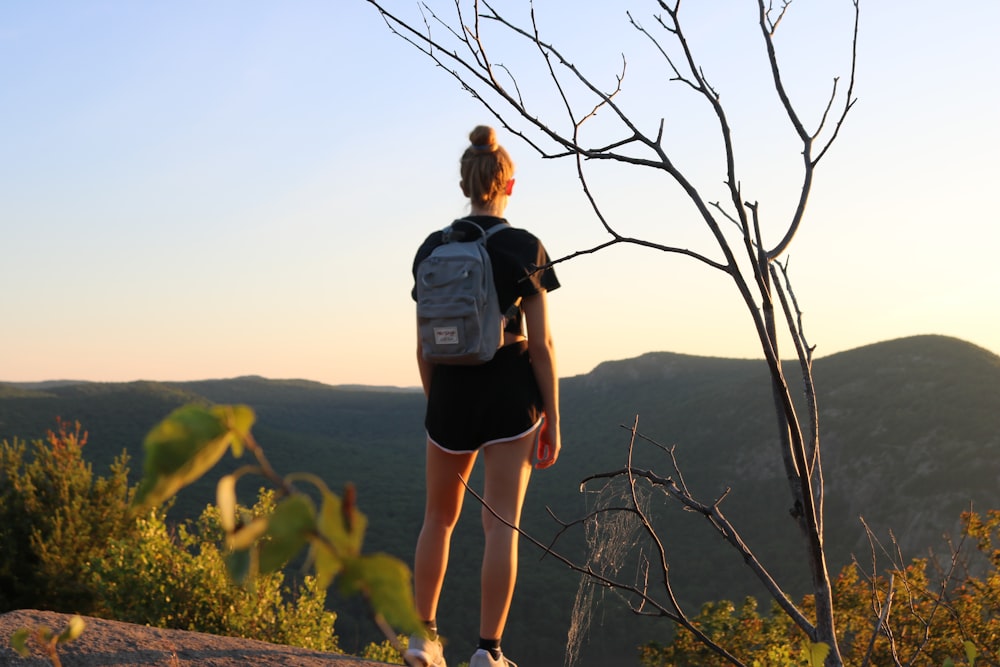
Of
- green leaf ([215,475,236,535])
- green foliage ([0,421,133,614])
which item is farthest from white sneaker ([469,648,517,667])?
green foliage ([0,421,133,614])

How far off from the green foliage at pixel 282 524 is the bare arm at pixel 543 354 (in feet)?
8.29

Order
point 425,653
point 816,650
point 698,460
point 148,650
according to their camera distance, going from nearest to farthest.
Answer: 1. point 816,650
2. point 425,653
3. point 148,650
4. point 698,460

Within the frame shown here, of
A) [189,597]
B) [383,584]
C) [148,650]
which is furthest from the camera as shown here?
[189,597]

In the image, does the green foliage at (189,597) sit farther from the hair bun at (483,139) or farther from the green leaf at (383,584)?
the green leaf at (383,584)

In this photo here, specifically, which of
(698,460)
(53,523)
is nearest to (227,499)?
(53,523)

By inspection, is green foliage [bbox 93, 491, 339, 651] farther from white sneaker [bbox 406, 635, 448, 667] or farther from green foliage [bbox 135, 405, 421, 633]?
green foliage [bbox 135, 405, 421, 633]

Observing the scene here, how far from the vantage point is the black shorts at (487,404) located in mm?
2973

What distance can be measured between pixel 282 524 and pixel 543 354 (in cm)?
260

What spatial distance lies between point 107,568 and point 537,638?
2147 cm

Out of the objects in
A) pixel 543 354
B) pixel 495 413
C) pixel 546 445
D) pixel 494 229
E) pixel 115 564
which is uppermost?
pixel 494 229

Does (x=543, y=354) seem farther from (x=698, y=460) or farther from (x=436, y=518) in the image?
(x=698, y=460)

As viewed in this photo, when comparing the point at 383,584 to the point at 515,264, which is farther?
the point at 515,264

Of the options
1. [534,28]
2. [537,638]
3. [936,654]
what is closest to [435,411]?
[534,28]

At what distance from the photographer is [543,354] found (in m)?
3.01
